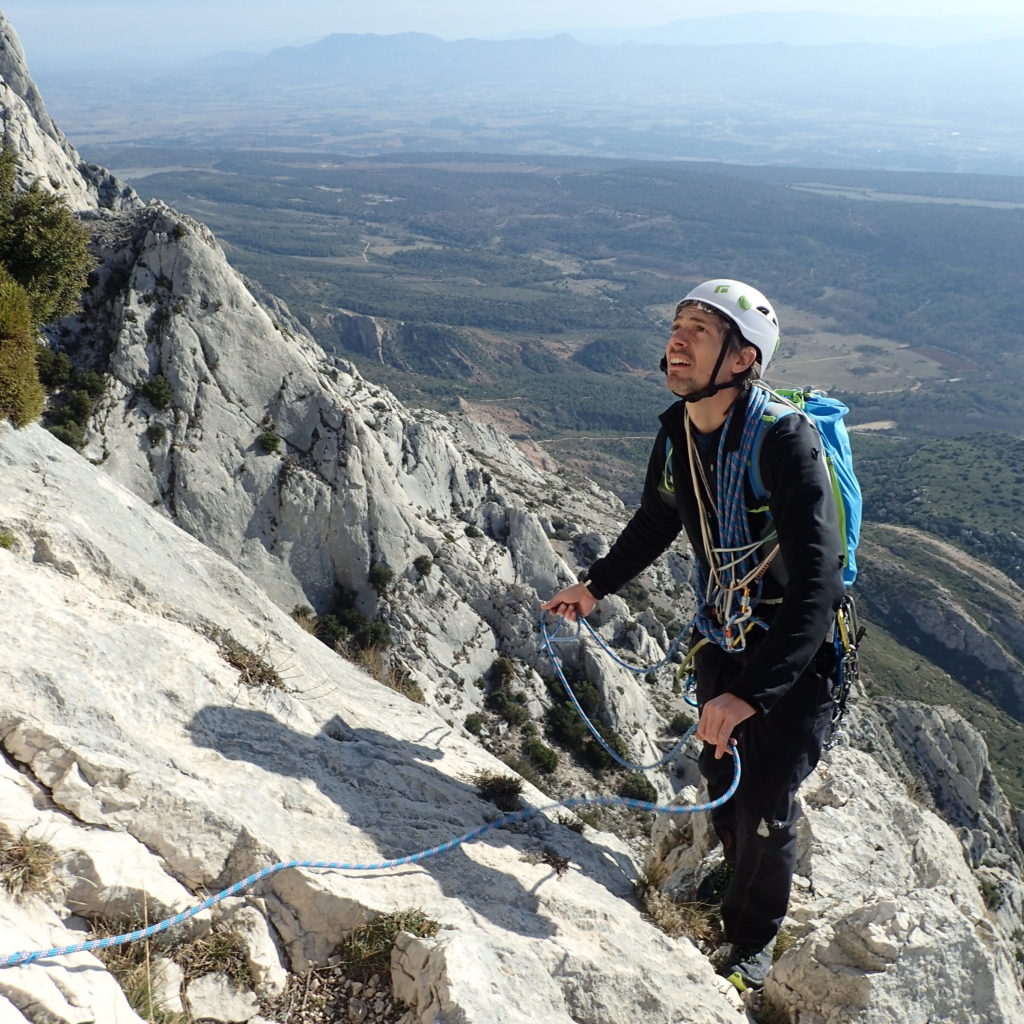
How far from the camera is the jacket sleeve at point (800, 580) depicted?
5.69m

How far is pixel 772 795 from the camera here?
6.64 metres

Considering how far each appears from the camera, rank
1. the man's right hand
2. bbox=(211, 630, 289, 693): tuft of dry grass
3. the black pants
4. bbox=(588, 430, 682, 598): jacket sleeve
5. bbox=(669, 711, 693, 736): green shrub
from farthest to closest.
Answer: bbox=(669, 711, 693, 736): green shrub → the man's right hand → bbox=(211, 630, 289, 693): tuft of dry grass → bbox=(588, 430, 682, 598): jacket sleeve → the black pants

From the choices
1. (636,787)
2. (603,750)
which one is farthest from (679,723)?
(636,787)

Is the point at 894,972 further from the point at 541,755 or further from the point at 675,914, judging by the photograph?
the point at 541,755

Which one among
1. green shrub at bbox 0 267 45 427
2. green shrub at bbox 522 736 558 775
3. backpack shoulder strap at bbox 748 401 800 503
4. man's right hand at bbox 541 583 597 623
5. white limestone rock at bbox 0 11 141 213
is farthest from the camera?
white limestone rock at bbox 0 11 141 213

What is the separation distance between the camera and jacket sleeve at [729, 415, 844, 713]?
569cm

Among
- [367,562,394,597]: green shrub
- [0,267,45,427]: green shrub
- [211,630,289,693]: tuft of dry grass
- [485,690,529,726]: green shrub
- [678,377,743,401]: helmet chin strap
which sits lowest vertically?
[485,690,529,726]: green shrub

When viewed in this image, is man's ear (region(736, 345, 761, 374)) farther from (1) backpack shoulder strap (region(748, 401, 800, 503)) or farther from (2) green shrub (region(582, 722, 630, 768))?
(2) green shrub (region(582, 722, 630, 768))

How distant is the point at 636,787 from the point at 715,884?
65.9ft

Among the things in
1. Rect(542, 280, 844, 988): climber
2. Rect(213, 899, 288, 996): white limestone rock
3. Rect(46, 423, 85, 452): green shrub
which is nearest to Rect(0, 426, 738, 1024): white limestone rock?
Rect(213, 899, 288, 996): white limestone rock

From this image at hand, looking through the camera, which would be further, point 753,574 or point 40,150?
point 40,150

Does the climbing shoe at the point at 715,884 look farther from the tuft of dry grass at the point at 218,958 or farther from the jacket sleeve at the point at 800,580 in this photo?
the tuft of dry grass at the point at 218,958

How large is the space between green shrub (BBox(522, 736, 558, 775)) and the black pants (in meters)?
18.7

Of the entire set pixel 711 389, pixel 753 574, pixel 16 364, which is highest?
pixel 711 389
